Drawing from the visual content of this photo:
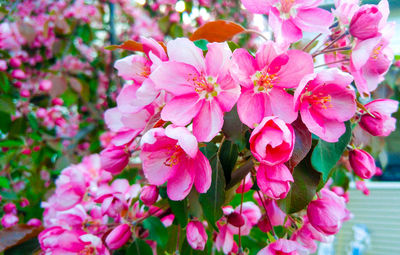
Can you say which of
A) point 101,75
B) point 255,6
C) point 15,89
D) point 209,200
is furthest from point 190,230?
point 101,75

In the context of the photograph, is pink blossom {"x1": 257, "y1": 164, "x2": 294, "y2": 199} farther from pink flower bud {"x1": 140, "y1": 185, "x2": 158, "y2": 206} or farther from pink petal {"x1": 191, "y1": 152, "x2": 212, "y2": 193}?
pink flower bud {"x1": 140, "y1": 185, "x2": 158, "y2": 206}

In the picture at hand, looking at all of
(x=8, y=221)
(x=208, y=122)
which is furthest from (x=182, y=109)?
(x=8, y=221)

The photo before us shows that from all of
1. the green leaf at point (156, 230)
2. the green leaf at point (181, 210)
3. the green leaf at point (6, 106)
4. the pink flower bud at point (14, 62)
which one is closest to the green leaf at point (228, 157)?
the green leaf at point (181, 210)

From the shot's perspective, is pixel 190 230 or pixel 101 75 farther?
pixel 101 75

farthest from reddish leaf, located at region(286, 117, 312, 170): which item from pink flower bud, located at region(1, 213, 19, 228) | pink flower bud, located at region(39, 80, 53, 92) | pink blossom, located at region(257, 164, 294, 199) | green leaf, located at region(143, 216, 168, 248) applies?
pink flower bud, located at region(39, 80, 53, 92)

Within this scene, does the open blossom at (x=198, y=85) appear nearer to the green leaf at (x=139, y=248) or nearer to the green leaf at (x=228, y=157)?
the green leaf at (x=228, y=157)

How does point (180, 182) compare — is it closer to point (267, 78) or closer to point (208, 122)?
point (208, 122)

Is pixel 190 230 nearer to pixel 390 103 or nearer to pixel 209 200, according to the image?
pixel 209 200
